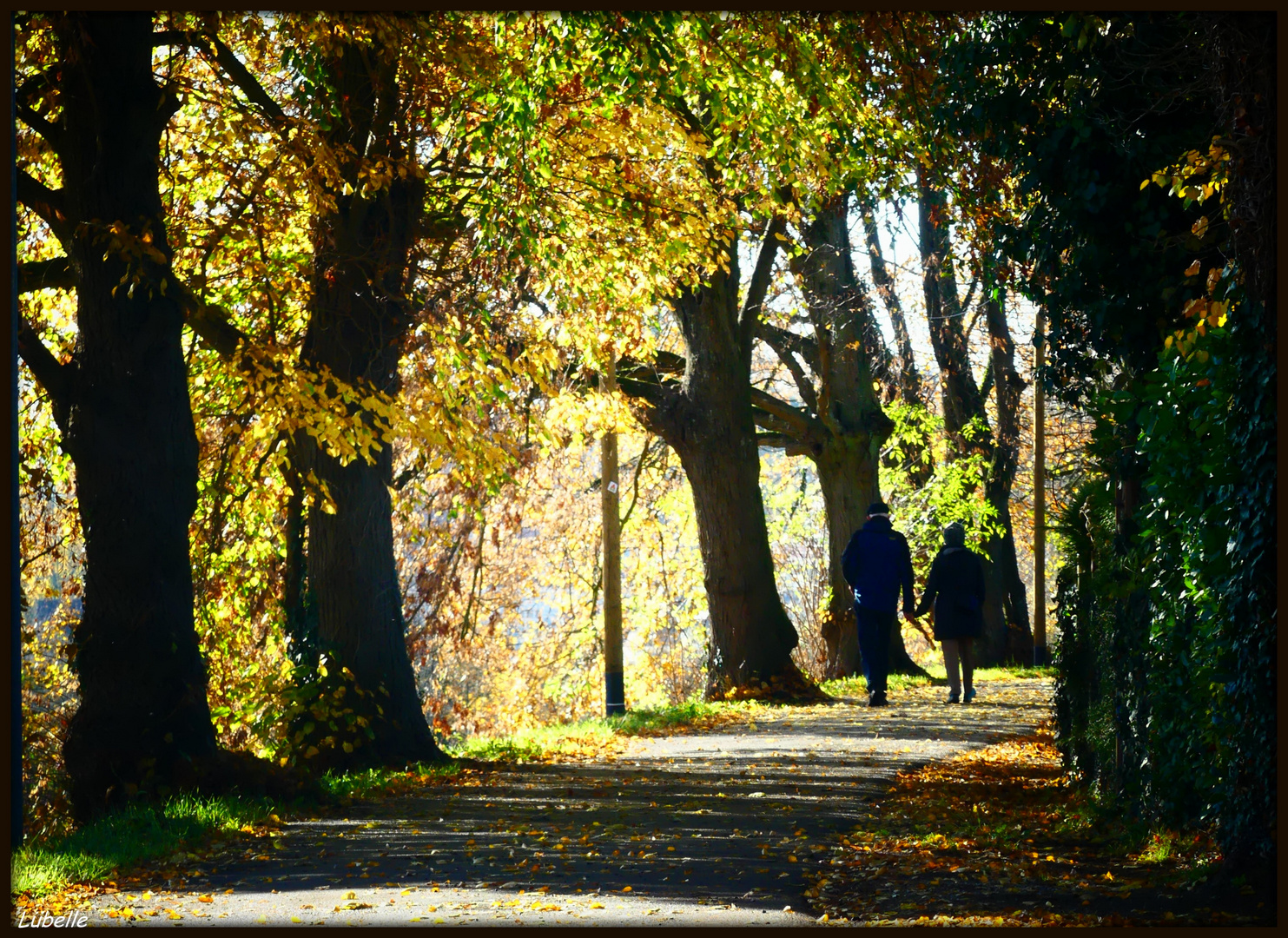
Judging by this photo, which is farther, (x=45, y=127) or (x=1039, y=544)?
(x=1039, y=544)

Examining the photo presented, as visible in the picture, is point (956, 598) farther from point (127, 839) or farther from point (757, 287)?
point (127, 839)

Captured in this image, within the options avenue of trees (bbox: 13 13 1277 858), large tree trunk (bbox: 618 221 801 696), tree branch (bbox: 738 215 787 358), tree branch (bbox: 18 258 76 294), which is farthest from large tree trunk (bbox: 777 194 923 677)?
tree branch (bbox: 18 258 76 294)

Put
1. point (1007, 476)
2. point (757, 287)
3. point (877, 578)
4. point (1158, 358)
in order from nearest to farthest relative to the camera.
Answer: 1. point (1158, 358)
2. point (877, 578)
3. point (757, 287)
4. point (1007, 476)

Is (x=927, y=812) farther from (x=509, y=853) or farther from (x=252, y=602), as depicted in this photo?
(x=252, y=602)

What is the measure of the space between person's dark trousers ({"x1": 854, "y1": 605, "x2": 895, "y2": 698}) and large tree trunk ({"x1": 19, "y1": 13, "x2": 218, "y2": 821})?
7672mm

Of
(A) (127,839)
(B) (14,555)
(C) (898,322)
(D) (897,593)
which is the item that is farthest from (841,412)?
(B) (14,555)

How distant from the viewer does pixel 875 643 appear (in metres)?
14.9

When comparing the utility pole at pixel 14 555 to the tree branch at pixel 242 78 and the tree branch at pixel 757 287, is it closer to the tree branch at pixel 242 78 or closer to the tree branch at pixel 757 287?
the tree branch at pixel 242 78

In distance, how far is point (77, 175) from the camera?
9.41 metres

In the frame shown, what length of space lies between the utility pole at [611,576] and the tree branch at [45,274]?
260 inches

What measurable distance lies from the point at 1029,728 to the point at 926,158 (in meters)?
5.81

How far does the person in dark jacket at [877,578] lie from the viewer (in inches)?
578

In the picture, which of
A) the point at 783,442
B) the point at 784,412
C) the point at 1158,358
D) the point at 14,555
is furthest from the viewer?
the point at 783,442

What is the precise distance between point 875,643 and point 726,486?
2834 millimetres
